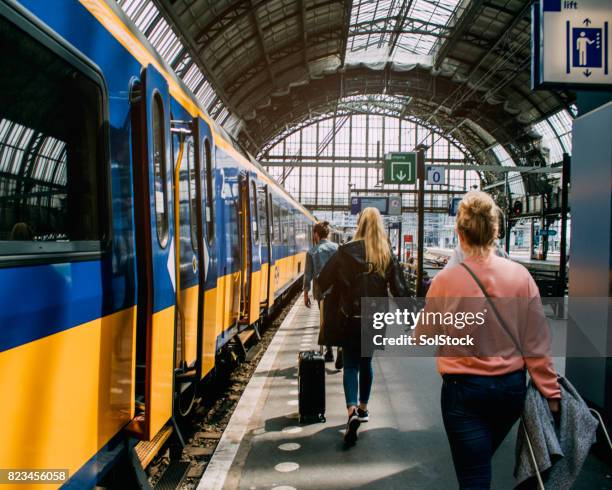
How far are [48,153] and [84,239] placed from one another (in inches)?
17.4

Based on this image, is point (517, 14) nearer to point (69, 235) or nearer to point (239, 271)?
point (239, 271)

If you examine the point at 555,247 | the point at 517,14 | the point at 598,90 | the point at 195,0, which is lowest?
the point at 555,247

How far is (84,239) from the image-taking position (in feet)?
8.75

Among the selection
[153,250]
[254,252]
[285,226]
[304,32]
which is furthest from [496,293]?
[304,32]

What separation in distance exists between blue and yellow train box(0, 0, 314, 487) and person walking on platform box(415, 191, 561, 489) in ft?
5.06

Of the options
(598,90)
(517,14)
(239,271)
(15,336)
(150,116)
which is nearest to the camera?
(15,336)

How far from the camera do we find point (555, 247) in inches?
2421

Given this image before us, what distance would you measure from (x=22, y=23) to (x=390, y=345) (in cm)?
807

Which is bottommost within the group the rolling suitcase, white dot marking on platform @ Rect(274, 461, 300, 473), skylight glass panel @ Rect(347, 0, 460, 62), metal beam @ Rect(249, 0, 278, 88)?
white dot marking on platform @ Rect(274, 461, 300, 473)

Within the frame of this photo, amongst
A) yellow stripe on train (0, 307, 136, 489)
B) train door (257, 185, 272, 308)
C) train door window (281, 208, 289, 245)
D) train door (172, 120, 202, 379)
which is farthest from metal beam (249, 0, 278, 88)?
yellow stripe on train (0, 307, 136, 489)

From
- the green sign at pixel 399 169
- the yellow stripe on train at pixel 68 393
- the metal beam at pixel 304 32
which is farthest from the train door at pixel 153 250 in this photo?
the metal beam at pixel 304 32

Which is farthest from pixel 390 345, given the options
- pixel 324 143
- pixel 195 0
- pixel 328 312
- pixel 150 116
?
pixel 324 143

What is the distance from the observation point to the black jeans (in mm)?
2572

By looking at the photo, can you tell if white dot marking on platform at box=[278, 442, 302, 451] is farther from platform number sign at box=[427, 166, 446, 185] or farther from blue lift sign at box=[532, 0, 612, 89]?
platform number sign at box=[427, 166, 446, 185]
